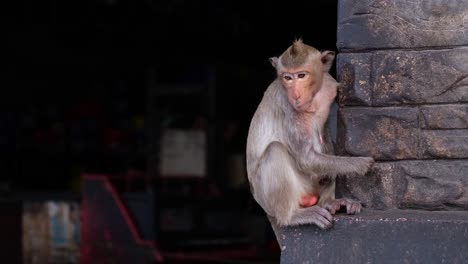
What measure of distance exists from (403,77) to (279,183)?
2.73 ft

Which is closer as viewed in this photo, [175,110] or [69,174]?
[175,110]

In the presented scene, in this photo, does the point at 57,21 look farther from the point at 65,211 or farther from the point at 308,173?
the point at 308,173

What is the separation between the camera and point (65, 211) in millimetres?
9180

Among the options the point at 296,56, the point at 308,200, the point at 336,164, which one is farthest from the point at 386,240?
the point at 296,56

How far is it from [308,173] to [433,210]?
0.73 meters

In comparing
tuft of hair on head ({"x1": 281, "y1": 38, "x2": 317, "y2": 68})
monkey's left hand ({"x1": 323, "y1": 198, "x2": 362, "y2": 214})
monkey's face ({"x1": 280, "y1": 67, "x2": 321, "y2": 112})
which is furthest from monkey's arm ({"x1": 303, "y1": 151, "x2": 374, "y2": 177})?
tuft of hair on head ({"x1": 281, "y1": 38, "x2": 317, "y2": 68})

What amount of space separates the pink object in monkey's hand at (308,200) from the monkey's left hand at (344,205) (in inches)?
13.5

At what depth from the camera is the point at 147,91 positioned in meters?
11.4

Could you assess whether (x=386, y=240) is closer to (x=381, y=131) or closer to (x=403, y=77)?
(x=381, y=131)

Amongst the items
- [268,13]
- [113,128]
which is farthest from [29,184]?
[268,13]

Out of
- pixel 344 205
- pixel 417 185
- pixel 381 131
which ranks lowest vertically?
pixel 344 205

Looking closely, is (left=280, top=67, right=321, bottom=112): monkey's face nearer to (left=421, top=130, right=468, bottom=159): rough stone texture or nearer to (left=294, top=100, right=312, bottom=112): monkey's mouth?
(left=294, top=100, right=312, bottom=112): monkey's mouth

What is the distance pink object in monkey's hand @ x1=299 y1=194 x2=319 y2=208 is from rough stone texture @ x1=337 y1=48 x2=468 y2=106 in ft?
1.94

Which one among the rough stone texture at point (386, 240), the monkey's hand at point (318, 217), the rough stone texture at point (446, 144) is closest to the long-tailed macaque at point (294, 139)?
the monkey's hand at point (318, 217)
